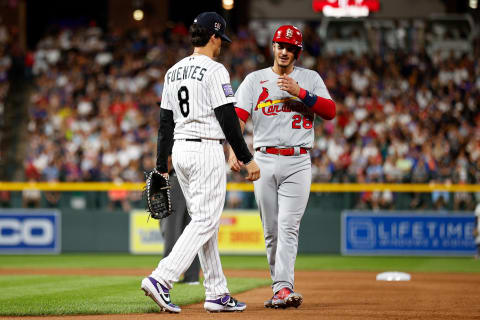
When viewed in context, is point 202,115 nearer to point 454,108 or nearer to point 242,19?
point 454,108

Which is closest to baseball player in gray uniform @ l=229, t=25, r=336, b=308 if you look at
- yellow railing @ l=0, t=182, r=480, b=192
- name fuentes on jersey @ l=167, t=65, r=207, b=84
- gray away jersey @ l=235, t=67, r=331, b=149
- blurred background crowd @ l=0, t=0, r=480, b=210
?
gray away jersey @ l=235, t=67, r=331, b=149

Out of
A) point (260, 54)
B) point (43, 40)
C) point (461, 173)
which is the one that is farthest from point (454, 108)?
point (43, 40)

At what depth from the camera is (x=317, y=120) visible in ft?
66.1

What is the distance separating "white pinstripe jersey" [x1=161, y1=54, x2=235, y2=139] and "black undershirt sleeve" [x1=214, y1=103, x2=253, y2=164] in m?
0.05

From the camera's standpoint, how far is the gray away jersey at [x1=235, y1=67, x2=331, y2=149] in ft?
23.1

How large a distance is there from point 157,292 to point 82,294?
2585 mm

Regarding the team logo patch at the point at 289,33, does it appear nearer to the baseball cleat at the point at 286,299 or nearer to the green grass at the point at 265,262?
the baseball cleat at the point at 286,299

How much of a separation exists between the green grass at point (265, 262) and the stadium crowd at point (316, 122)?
1.43 metres

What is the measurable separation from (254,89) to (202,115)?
103cm

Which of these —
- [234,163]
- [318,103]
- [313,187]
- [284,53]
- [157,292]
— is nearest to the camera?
[157,292]

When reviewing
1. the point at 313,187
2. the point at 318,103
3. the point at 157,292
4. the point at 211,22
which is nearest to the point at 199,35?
the point at 211,22

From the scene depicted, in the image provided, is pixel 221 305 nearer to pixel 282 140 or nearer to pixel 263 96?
pixel 282 140

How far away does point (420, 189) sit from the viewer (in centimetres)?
1661

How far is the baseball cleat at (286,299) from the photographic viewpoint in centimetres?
676
